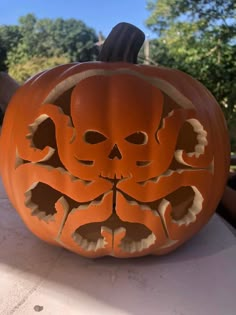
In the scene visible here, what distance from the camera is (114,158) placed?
2.27ft

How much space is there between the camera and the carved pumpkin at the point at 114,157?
693 millimetres

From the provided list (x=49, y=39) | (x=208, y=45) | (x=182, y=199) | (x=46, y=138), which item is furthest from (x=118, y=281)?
(x=49, y=39)

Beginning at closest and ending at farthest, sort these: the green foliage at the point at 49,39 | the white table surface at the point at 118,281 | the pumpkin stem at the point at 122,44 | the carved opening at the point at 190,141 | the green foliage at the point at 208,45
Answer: the white table surface at the point at 118,281 < the carved opening at the point at 190,141 < the pumpkin stem at the point at 122,44 < the green foliage at the point at 208,45 < the green foliage at the point at 49,39

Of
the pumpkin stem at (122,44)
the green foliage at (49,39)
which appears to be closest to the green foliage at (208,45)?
the pumpkin stem at (122,44)

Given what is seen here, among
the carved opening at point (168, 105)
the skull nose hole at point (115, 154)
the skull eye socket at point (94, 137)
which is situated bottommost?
the skull nose hole at point (115, 154)

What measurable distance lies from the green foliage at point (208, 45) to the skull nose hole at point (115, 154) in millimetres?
5175

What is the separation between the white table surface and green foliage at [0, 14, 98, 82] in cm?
1966

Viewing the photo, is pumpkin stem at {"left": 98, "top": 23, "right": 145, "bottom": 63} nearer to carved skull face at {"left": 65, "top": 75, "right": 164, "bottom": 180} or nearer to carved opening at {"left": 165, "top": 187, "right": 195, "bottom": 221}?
carved skull face at {"left": 65, "top": 75, "right": 164, "bottom": 180}

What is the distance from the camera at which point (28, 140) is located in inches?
28.6

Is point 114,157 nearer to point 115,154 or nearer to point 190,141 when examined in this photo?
point 115,154

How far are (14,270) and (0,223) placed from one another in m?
0.24

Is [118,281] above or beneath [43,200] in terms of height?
beneath

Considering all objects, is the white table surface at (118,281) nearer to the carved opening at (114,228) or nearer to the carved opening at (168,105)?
the carved opening at (114,228)

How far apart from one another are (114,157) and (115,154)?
1 centimetres
